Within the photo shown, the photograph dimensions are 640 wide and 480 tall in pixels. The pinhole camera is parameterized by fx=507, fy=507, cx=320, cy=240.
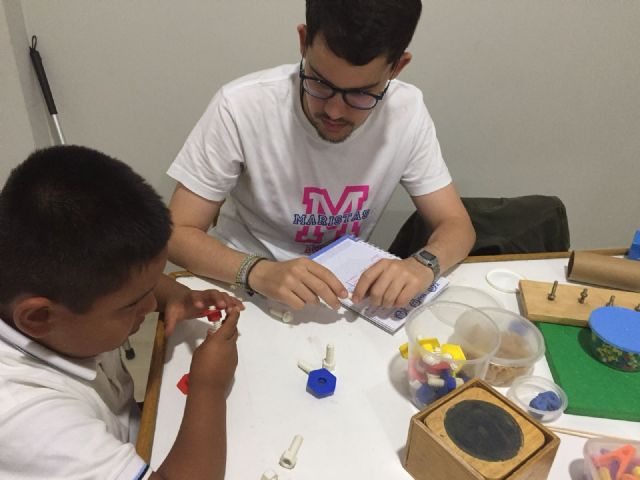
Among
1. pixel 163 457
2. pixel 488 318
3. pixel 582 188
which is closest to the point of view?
pixel 163 457

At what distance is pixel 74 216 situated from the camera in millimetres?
612

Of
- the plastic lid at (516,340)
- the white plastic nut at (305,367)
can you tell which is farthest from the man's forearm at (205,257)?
the plastic lid at (516,340)

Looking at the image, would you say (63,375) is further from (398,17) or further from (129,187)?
(398,17)

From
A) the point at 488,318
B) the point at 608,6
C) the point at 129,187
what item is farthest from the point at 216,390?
the point at 608,6

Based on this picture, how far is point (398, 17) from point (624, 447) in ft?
2.59

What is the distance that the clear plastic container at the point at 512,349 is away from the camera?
86 cm

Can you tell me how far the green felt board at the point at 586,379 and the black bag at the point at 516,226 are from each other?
16.3 inches

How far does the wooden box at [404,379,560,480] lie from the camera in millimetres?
643

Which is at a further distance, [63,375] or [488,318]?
[488,318]

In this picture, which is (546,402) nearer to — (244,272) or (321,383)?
(321,383)

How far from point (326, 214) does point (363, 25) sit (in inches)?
20.3

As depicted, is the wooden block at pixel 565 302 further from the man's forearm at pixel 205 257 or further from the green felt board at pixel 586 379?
the man's forearm at pixel 205 257

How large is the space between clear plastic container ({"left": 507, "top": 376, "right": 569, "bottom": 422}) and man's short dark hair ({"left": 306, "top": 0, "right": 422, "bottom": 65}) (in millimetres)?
648

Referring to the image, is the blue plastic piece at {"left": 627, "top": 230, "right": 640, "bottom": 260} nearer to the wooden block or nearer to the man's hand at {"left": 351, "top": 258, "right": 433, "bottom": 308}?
the wooden block
